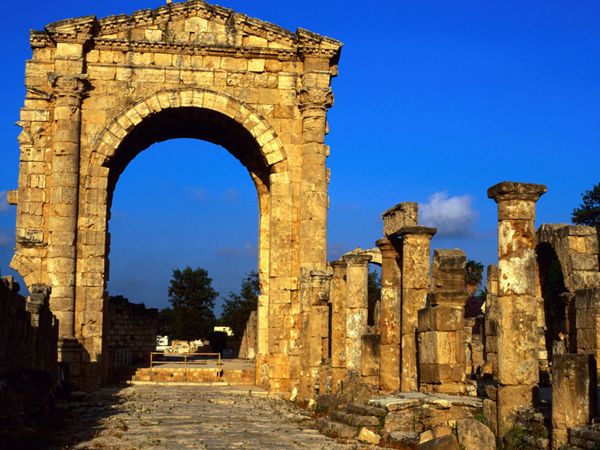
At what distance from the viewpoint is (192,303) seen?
226 ft

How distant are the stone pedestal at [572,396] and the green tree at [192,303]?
56434 mm

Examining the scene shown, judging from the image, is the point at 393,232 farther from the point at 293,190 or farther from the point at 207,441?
the point at 293,190

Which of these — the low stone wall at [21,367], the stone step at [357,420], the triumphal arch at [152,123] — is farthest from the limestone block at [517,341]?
the triumphal arch at [152,123]

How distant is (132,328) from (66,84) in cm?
1464

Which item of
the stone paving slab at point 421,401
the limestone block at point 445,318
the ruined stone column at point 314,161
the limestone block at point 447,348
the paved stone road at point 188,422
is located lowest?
the paved stone road at point 188,422

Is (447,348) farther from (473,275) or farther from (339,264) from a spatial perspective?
(473,275)

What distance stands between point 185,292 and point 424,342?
57.4 metres

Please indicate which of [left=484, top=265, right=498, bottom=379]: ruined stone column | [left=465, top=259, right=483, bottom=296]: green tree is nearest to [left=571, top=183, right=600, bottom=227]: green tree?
[left=465, top=259, right=483, bottom=296]: green tree

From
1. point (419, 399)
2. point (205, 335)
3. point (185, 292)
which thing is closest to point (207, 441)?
point (419, 399)

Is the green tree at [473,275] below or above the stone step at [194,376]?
above

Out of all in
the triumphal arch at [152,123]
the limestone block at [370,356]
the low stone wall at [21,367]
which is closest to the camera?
the low stone wall at [21,367]

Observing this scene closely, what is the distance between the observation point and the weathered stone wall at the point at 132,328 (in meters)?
33.0

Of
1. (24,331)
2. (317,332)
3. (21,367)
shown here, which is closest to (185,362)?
(317,332)

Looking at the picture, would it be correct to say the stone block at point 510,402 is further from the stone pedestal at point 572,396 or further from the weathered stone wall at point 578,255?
the weathered stone wall at point 578,255
